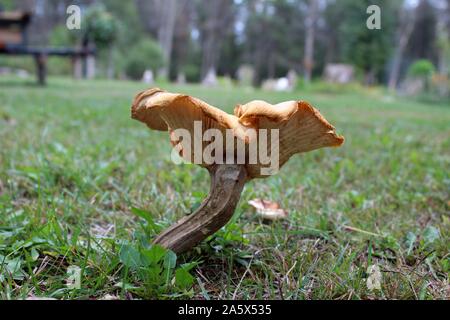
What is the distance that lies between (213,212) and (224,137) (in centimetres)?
19

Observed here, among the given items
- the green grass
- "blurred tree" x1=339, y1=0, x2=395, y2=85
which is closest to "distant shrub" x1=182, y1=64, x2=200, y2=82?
"blurred tree" x1=339, y1=0, x2=395, y2=85

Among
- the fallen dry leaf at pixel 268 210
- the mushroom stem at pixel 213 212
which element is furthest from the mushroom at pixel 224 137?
the fallen dry leaf at pixel 268 210

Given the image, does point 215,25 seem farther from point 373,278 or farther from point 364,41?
point 373,278

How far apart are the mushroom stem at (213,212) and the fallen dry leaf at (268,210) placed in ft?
1.49

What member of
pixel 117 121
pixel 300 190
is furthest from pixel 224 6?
pixel 300 190

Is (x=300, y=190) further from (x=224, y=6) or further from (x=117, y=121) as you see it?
(x=224, y=6)

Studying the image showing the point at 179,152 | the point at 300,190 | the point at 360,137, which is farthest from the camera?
the point at 360,137

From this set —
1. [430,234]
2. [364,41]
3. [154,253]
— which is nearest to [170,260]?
[154,253]

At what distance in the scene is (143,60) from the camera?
2159 cm

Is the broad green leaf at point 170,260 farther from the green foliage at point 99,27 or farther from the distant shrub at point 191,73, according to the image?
the distant shrub at point 191,73

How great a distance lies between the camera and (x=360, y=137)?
3.51 meters

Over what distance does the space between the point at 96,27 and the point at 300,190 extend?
9.30 m

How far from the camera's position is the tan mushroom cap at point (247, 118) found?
76 centimetres

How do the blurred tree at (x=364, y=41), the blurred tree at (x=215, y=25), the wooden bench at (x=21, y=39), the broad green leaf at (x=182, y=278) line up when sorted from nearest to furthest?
the broad green leaf at (x=182, y=278) → the wooden bench at (x=21, y=39) → the blurred tree at (x=364, y=41) → the blurred tree at (x=215, y=25)
